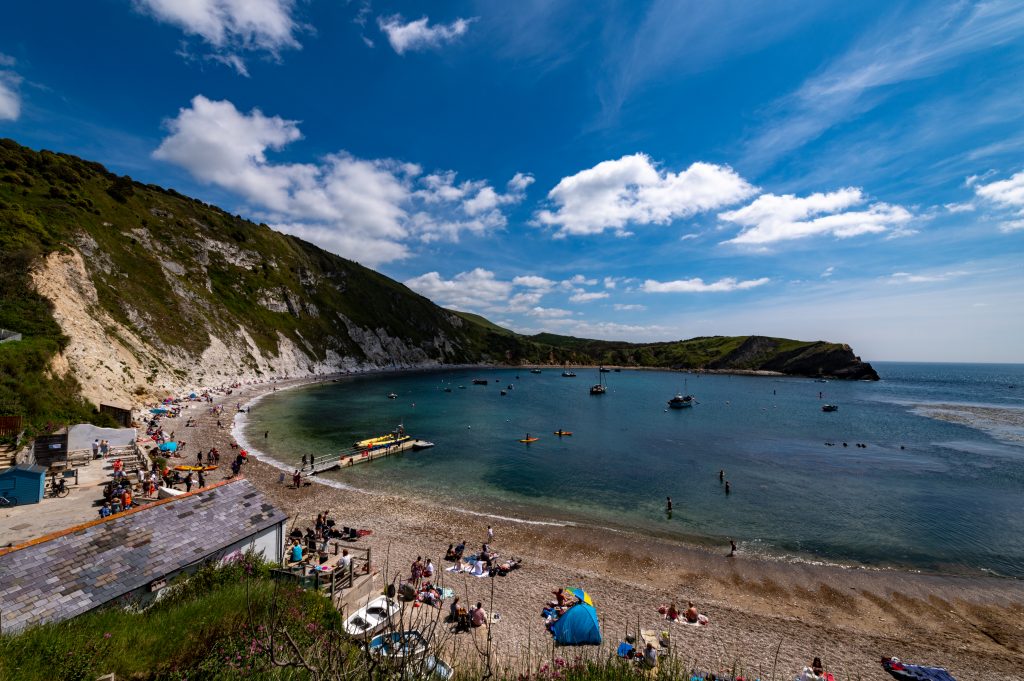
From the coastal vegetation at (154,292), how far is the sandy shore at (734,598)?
30.0 m

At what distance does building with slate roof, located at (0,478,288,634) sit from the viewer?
11172mm

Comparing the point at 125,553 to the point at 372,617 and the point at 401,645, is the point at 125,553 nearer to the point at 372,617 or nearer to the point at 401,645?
the point at 372,617

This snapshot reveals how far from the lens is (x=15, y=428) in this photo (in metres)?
28.1

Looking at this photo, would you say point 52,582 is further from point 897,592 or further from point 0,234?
point 0,234

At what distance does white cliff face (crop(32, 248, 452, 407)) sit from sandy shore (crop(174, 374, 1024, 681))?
30.5 meters

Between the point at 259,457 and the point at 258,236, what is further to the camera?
the point at 258,236

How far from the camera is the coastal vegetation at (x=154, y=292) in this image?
1501 inches

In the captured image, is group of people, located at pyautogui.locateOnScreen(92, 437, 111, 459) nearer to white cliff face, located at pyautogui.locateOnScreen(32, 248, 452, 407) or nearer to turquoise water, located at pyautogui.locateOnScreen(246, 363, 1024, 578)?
white cliff face, located at pyautogui.locateOnScreen(32, 248, 452, 407)

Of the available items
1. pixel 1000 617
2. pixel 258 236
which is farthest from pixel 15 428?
pixel 258 236

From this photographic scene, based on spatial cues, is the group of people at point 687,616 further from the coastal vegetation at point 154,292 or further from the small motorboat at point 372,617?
the coastal vegetation at point 154,292

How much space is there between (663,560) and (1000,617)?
1570cm

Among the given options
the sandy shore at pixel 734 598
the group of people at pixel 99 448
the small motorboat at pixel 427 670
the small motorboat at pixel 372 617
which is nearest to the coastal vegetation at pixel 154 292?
the group of people at pixel 99 448

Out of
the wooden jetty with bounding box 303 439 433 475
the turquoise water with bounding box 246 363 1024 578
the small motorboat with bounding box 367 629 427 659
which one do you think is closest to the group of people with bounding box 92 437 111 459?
the turquoise water with bounding box 246 363 1024 578

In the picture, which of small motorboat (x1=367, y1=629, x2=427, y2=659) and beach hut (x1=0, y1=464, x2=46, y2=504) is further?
beach hut (x1=0, y1=464, x2=46, y2=504)
